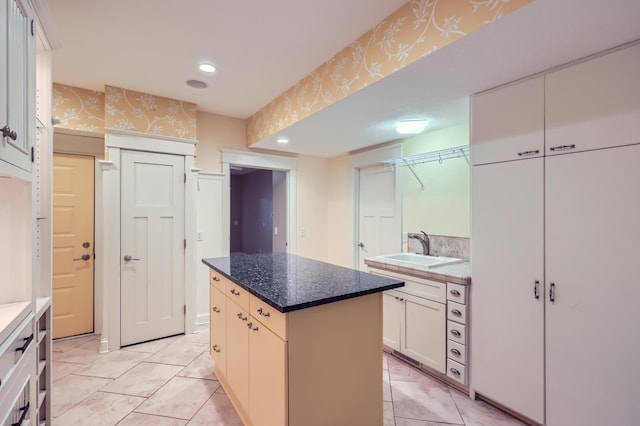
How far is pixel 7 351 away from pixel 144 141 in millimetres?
2380

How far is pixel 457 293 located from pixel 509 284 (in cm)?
36

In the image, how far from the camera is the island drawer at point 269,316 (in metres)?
Result: 1.37

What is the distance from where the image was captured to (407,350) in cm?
260

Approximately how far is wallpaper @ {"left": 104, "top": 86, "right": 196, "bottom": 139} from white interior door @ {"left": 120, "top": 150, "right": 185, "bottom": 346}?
0.87 feet

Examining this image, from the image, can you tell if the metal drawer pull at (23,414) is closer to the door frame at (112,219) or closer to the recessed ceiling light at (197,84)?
the door frame at (112,219)

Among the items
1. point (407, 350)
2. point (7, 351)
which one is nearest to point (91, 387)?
point (7, 351)

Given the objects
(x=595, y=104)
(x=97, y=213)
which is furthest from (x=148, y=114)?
(x=595, y=104)

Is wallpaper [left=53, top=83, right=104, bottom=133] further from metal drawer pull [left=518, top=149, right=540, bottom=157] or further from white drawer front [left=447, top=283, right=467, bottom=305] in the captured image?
metal drawer pull [left=518, top=149, right=540, bottom=157]

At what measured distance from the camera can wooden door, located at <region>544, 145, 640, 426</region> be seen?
1499mm

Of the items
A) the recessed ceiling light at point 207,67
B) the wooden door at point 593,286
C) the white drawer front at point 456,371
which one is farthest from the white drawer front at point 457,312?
the recessed ceiling light at point 207,67

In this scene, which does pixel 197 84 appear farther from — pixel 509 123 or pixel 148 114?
pixel 509 123

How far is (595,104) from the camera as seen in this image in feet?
5.20

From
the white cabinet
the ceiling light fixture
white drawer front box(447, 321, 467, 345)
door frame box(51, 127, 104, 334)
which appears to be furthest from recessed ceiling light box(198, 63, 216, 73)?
white drawer front box(447, 321, 467, 345)

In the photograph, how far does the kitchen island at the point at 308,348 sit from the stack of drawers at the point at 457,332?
2.57 ft
